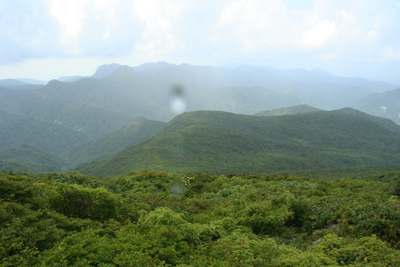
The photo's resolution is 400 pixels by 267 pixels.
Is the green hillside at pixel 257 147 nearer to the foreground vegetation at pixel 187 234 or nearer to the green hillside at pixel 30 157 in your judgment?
the green hillside at pixel 30 157

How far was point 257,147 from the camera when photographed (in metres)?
Answer: 144

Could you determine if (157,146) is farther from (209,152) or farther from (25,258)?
(25,258)

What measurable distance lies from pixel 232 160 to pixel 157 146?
35.5 m

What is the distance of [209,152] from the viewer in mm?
124750

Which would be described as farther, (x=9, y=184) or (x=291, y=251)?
(x=9, y=184)

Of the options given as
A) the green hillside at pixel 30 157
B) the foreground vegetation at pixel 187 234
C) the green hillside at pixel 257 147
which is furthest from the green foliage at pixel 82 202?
the green hillside at pixel 30 157

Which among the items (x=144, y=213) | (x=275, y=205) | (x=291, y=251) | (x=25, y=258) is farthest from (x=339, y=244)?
(x=25, y=258)

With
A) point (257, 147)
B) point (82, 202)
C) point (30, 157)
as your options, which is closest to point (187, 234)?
point (82, 202)

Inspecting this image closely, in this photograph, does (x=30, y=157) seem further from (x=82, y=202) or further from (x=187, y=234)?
(x=187, y=234)

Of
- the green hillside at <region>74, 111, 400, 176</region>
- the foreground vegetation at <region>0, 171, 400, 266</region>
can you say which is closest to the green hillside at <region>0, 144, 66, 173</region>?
the green hillside at <region>74, 111, 400, 176</region>

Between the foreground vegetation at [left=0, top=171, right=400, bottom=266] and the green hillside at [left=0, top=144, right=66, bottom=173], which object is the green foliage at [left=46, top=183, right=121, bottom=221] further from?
the green hillside at [left=0, top=144, right=66, bottom=173]

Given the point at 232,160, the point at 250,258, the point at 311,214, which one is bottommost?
the point at 232,160

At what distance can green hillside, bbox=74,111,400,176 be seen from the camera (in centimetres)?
10919

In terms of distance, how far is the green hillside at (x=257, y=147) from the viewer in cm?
10919
